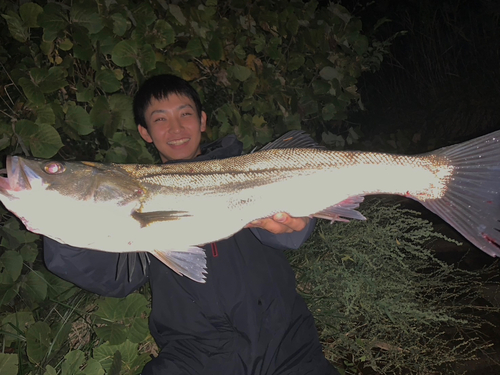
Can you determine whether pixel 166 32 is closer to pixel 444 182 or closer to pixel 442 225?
pixel 444 182

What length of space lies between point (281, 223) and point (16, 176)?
153 cm

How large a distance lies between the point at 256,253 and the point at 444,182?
137 cm

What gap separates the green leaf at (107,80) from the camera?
115 inches

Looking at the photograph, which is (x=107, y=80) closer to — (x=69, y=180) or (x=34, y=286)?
(x=69, y=180)

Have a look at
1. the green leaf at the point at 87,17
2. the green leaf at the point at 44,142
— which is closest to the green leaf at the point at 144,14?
the green leaf at the point at 87,17

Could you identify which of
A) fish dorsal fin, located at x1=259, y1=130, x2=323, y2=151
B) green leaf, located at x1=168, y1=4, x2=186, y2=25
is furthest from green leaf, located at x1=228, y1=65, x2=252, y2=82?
fish dorsal fin, located at x1=259, y1=130, x2=323, y2=151

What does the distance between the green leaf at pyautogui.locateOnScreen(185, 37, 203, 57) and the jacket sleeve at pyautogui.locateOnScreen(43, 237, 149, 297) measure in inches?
78.2

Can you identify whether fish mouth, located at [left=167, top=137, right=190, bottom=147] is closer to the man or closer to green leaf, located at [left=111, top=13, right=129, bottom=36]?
the man

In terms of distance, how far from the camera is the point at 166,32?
3.11 m

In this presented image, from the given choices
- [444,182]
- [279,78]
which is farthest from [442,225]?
[444,182]

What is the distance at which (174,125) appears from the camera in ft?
9.86

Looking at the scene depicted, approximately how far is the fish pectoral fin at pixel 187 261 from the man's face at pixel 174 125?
120 cm

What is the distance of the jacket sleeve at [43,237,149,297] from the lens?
2244mm

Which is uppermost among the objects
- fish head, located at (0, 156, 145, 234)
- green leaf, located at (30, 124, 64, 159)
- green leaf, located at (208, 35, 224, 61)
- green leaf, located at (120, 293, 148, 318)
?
green leaf, located at (208, 35, 224, 61)
